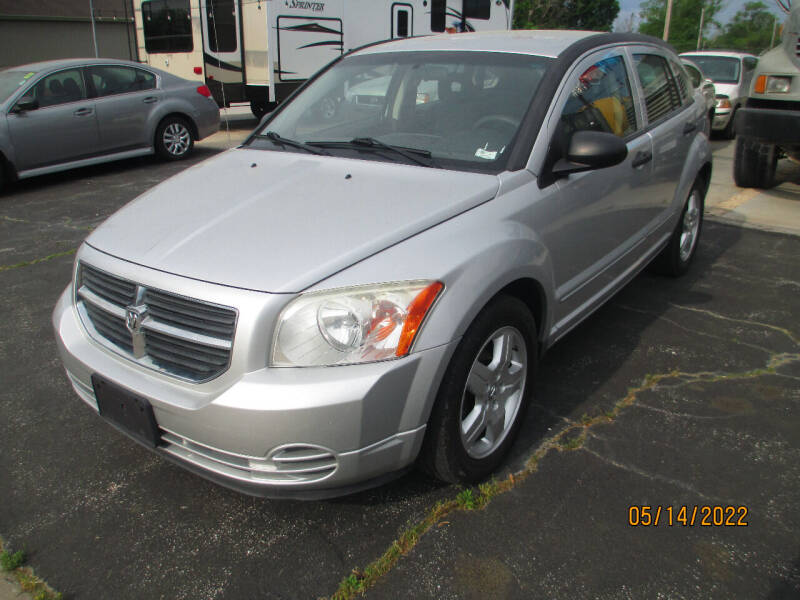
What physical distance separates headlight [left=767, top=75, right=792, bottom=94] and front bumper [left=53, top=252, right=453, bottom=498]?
5976 millimetres

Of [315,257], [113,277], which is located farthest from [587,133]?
[113,277]

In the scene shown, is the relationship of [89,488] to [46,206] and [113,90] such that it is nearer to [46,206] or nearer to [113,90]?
[46,206]

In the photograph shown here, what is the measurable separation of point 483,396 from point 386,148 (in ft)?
4.11

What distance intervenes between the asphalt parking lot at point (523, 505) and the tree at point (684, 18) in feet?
254

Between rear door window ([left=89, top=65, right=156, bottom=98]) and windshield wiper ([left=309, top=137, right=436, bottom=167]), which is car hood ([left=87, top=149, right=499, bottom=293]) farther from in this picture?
rear door window ([left=89, top=65, right=156, bottom=98])

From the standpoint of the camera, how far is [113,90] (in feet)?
28.5

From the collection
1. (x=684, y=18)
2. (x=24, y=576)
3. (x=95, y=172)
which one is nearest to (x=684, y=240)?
(x=24, y=576)

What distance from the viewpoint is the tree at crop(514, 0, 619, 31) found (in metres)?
52.7

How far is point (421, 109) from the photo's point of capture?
3145 mm

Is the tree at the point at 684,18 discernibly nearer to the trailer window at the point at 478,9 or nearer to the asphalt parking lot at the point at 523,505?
the trailer window at the point at 478,9

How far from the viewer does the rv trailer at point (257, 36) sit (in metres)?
11.5

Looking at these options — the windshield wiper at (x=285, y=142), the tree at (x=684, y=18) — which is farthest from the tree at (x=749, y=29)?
the windshield wiper at (x=285, y=142)

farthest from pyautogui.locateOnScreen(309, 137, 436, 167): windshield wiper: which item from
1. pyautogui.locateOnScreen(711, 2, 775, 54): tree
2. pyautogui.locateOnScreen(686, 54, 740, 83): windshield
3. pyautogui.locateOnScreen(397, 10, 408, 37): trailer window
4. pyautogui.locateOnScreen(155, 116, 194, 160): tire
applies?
pyautogui.locateOnScreen(711, 2, 775, 54): tree
